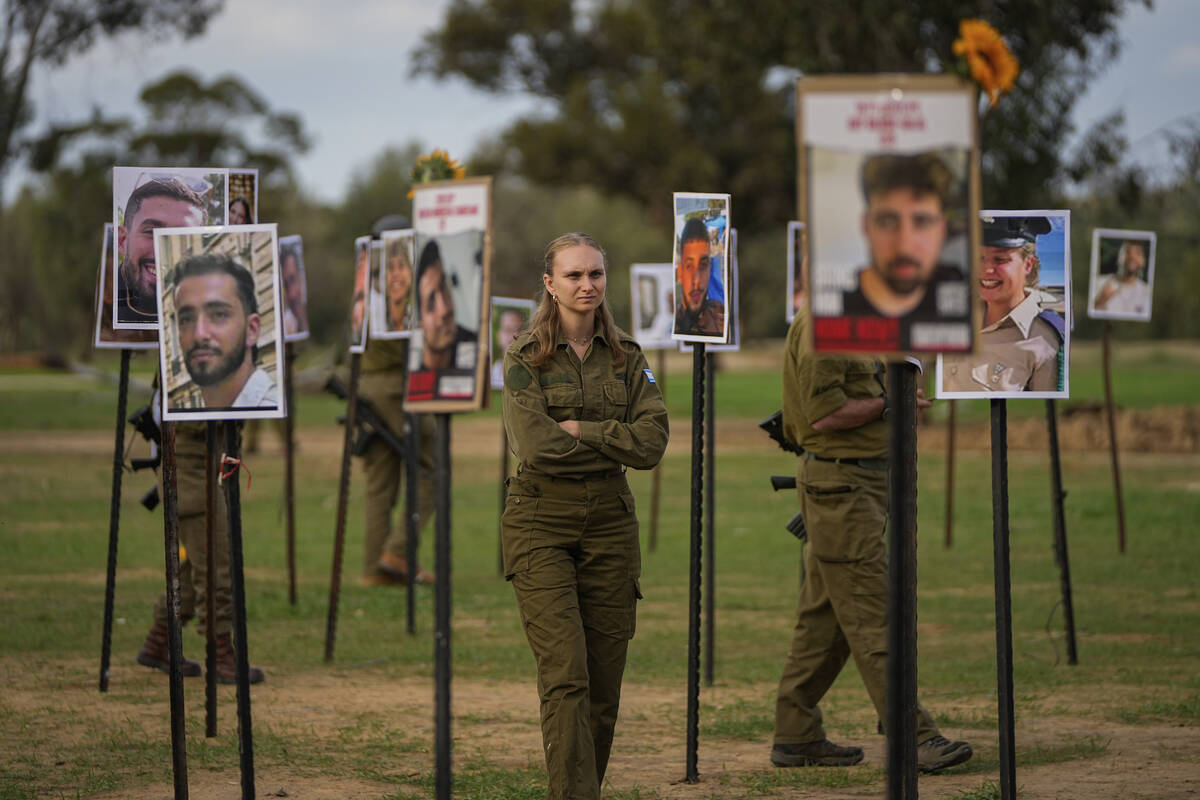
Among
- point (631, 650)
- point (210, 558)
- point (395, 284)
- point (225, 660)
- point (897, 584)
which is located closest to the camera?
point (897, 584)

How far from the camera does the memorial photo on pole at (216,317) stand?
5.41 metres

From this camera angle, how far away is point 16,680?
8.02 m

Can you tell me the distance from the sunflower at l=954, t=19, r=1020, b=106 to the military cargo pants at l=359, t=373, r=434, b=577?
7.88 m

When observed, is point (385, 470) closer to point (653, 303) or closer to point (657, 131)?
point (653, 303)

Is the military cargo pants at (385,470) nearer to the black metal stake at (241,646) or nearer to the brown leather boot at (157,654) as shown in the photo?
→ the brown leather boot at (157,654)

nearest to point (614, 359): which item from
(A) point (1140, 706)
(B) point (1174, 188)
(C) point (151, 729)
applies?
(C) point (151, 729)

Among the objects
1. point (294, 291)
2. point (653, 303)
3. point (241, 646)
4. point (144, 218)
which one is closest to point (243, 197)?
point (144, 218)

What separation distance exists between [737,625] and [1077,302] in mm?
29083

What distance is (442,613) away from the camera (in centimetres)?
404

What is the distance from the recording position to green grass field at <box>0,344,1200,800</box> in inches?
251

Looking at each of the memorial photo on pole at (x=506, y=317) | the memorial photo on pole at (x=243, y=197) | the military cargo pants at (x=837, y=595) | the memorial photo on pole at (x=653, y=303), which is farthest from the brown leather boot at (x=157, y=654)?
the memorial photo on pole at (x=653, y=303)

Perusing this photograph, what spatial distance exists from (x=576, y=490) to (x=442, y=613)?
4.00ft

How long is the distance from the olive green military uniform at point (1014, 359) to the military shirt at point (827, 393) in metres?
0.65

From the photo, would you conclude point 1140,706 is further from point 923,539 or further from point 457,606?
point 923,539
